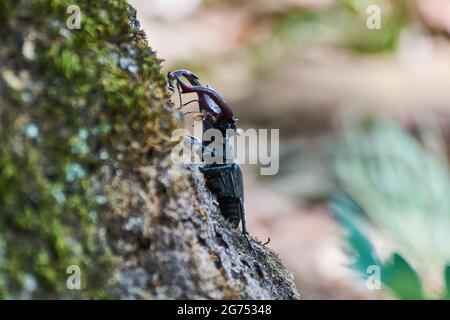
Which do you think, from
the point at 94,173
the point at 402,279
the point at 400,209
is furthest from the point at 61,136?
the point at 400,209

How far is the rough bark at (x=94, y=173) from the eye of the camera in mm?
884

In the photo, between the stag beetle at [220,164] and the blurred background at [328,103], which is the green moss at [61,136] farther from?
the blurred background at [328,103]

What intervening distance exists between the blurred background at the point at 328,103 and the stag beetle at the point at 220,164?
5.88 ft

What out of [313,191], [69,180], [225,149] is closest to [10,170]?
[69,180]

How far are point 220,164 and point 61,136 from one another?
470 millimetres

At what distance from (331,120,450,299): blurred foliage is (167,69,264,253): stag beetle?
2.31 feet

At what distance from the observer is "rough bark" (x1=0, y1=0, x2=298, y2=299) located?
0.88 m

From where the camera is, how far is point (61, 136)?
36.7 inches

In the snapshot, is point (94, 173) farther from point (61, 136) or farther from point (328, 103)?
point (328, 103)

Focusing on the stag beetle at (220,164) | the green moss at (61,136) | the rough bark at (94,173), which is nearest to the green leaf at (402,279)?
the stag beetle at (220,164)

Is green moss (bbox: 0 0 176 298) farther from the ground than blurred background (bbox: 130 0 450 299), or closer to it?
Result: closer to it

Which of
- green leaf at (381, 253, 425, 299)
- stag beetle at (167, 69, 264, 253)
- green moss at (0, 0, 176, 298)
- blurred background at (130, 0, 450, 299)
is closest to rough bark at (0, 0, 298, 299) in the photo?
green moss at (0, 0, 176, 298)

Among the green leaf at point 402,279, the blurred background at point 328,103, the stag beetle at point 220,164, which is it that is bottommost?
the green leaf at point 402,279

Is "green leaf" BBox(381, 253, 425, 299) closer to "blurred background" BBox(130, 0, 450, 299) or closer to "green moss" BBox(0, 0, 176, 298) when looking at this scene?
"blurred background" BBox(130, 0, 450, 299)
